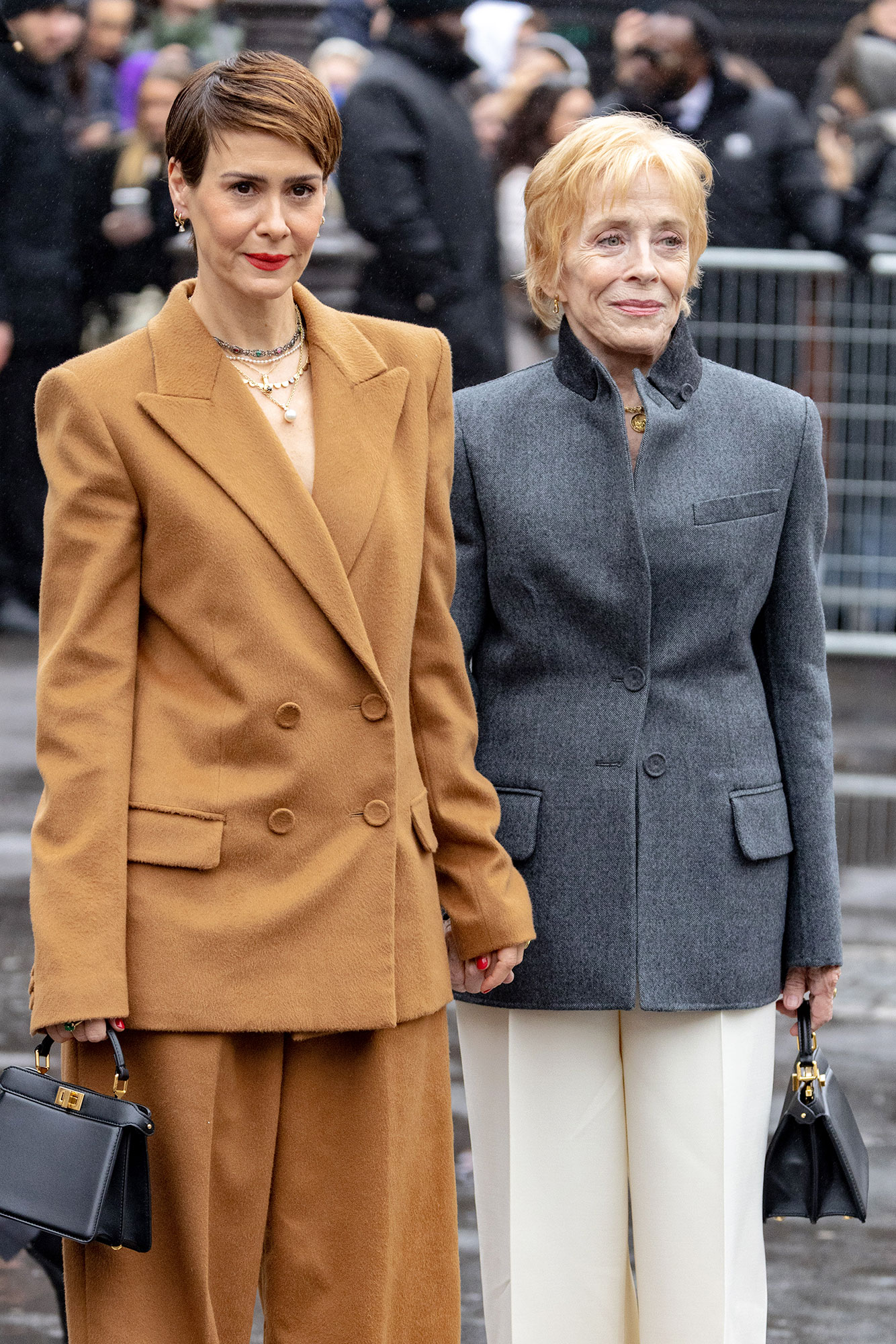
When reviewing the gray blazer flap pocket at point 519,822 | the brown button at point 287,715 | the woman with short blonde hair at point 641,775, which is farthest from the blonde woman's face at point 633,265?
the brown button at point 287,715

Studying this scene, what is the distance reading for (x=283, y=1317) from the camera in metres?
2.34

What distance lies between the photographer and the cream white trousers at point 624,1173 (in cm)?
262

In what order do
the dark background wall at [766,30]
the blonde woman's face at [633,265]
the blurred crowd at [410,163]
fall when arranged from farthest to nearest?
1. the dark background wall at [766,30]
2. the blurred crowd at [410,163]
3. the blonde woman's face at [633,265]

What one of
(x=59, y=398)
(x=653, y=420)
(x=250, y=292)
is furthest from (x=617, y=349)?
(x=59, y=398)

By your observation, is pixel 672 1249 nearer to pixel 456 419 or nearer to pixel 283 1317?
pixel 283 1317

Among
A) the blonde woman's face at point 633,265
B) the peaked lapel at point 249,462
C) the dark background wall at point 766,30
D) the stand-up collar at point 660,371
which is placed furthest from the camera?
the dark background wall at point 766,30

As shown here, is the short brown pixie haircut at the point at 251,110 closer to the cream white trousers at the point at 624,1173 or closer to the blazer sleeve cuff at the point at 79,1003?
the blazer sleeve cuff at the point at 79,1003

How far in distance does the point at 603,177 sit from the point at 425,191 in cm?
634

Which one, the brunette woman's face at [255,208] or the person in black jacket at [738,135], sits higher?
the person in black jacket at [738,135]

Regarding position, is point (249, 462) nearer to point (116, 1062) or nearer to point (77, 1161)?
point (116, 1062)

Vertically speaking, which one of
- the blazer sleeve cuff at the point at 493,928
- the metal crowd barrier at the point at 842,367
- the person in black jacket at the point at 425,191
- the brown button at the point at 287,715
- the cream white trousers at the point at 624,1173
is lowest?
the cream white trousers at the point at 624,1173

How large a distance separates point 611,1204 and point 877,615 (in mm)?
6689

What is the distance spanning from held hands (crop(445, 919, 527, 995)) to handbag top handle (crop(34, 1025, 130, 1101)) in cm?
48

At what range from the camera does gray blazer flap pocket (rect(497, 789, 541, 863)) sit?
104 inches
